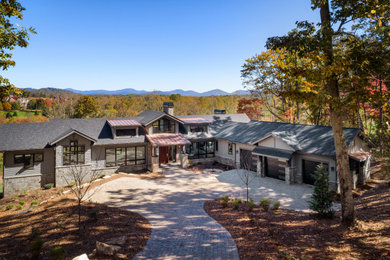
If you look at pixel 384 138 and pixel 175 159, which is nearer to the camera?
pixel 384 138

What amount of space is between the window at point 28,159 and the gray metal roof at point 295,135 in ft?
61.3

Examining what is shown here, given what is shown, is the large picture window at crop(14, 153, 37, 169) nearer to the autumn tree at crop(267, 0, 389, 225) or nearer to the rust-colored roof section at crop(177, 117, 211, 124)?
the rust-colored roof section at crop(177, 117, 211, 124)

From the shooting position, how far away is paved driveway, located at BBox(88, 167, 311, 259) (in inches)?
359

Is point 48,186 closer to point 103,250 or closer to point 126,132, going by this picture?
point 126,132

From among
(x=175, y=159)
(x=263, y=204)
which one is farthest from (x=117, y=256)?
(x=175, y=159)

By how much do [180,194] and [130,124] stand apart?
1066cm

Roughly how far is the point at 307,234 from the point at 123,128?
Answer: 789 inches

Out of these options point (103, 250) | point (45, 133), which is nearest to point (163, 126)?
point (45, 133)

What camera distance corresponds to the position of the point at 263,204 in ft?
43.8

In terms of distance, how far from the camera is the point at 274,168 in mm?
22219

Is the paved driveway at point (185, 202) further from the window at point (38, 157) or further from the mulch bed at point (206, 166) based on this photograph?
the window at point (38, 157)

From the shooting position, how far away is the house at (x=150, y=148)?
20.0 meters

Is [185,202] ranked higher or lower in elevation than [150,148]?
lower

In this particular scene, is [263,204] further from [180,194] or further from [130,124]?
[130,124]
